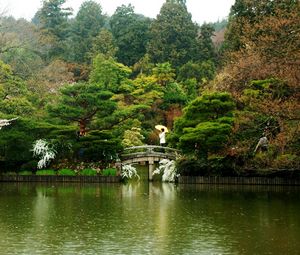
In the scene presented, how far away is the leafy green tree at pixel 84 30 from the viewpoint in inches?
1994

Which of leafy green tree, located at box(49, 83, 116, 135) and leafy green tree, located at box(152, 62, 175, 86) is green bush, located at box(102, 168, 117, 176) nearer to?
leafy green tree, located at box(49, 83, 116, 135)

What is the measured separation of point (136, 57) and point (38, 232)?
117ft

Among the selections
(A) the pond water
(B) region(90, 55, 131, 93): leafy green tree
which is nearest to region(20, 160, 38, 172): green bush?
(A) the pond water

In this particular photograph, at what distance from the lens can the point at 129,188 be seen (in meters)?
25.8

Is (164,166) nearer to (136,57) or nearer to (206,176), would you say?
(206,176)

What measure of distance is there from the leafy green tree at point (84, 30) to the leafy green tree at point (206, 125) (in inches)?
859

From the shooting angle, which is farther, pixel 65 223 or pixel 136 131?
pixel 136 131

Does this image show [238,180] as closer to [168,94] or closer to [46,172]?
[46,172]

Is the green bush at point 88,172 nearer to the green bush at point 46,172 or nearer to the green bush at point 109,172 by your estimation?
the green bush at point 109,172

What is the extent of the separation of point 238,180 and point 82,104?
818cm

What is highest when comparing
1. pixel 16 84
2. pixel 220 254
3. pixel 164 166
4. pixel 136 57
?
pixel 136 57

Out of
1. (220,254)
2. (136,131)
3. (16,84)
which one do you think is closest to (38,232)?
(220,254)

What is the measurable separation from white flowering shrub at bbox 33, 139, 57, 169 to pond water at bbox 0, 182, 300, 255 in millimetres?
3821

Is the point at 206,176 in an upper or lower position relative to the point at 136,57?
lower
